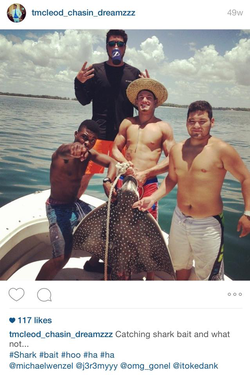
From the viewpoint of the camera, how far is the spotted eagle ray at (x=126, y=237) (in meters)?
1.69

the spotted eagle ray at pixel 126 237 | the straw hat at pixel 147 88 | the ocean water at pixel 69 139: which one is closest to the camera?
the spotted eagle ray at pixel 126 237

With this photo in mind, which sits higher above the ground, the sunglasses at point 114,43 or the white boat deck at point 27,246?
the sunglasses at point 114,43

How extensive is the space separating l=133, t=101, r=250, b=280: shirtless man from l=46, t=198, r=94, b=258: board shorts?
25.0 inches

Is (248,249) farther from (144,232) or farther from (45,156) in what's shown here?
(45,156)

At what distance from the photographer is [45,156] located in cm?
558

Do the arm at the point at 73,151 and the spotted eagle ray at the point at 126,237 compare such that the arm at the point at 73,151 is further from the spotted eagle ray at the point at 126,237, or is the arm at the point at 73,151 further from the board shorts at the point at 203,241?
the board shorts at the point at 203,241

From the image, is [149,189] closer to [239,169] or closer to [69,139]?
[239,169]

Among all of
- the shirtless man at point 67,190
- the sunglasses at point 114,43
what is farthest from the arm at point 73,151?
the sunglasses at point 114,43
